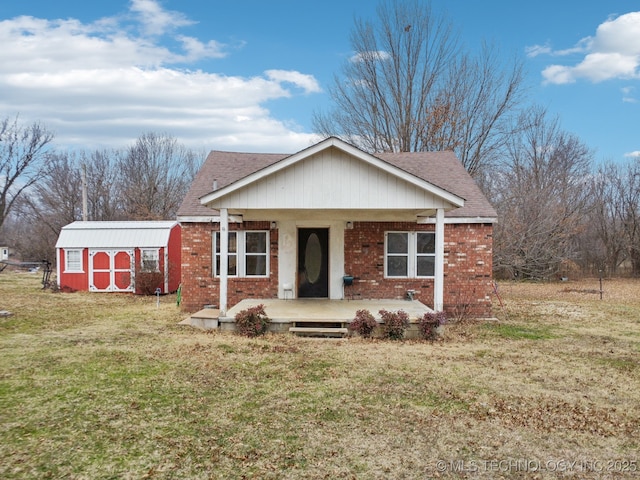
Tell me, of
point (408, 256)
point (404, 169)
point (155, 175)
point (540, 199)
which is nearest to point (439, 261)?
point (408, 256)

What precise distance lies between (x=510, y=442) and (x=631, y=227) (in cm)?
3218

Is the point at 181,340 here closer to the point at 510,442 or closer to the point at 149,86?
the point at 510,442

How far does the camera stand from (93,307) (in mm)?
15023

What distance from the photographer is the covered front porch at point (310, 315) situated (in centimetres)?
1016

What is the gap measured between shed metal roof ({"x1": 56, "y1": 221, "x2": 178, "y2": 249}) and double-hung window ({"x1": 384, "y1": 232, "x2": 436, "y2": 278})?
10.4 metres

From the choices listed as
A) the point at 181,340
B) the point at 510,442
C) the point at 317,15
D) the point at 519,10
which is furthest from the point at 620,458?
the point at 519,10

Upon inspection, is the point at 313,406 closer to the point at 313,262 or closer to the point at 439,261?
the point at 439,261

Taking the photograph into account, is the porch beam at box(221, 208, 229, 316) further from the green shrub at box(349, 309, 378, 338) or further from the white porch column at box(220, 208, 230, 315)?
the green shrub at box(349, 309, 378, 338)

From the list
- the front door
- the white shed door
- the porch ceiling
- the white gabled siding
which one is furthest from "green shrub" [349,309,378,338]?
the white shed door

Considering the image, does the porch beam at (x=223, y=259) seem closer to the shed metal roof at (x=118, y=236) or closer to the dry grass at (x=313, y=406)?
the dry grass at (x=313, y=406)

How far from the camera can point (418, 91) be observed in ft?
86.7

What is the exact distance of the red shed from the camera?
64.1 feet

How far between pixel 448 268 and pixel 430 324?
10.7 ft

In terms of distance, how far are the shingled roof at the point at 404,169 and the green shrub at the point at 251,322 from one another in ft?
12.1
